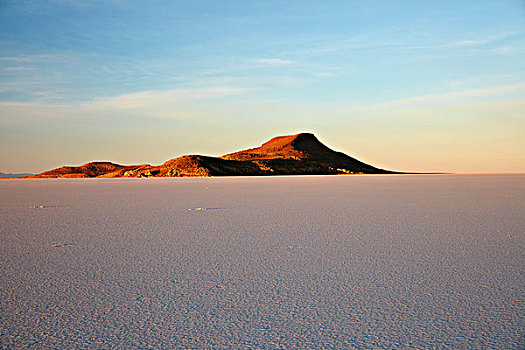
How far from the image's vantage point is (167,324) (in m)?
3.16

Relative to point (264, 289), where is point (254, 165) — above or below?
above

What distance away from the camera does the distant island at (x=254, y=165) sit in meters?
116

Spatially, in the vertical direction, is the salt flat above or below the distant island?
below

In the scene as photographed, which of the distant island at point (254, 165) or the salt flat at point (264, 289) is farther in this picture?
the distant island at point (254, 165)

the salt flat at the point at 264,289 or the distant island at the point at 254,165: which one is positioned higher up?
the distant island at the point at 254,165

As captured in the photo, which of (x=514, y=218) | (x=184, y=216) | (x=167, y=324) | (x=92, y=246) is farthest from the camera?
(x=184, y=216)

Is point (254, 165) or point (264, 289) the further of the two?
point (254, 165)

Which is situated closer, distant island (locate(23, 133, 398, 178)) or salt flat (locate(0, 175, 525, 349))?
salt flat (locate(0, 175, 525, 349))

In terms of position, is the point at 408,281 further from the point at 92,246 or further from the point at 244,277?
the point at 92,246

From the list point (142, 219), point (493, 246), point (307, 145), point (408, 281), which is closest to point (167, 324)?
point (408, 281)

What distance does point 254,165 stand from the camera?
13638 cm

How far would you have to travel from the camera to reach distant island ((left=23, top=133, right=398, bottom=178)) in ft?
380

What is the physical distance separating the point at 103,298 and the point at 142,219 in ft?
20.1

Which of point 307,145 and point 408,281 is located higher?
point 307,145
